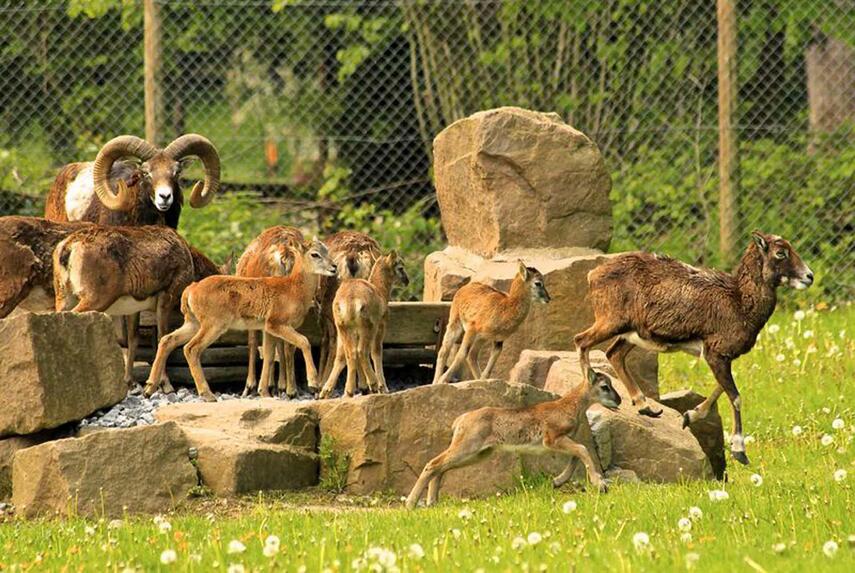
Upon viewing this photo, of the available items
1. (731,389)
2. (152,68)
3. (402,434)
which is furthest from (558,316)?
(152,68)

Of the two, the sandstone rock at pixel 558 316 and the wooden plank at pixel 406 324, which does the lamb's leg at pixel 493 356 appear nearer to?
the sandstone rock at pixel 558 316

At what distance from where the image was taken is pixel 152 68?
56.5ft

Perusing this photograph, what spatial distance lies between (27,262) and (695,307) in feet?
16.0

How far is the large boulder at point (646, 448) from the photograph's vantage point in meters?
10.6

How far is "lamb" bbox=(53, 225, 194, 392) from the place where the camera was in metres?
12.0

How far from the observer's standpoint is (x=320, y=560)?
7.30m

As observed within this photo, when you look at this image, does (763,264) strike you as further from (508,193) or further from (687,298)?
(508,193)

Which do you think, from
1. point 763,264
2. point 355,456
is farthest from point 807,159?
point 355,456

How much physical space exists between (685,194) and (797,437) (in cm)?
557

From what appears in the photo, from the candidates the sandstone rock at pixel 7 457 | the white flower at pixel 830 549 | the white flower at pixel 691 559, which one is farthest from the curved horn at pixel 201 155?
the white flower at pixel 830 549

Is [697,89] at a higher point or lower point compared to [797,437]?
higher

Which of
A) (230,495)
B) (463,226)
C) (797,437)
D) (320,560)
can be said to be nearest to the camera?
(320,560)

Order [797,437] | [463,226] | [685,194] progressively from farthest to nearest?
[685,194] < [463,226] < [797,437]

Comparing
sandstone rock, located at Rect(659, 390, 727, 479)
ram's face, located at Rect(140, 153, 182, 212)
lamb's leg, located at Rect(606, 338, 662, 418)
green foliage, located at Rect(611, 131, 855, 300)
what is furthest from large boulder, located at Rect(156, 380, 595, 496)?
green foliage, located at Rect(611, 131, 855, 300)
